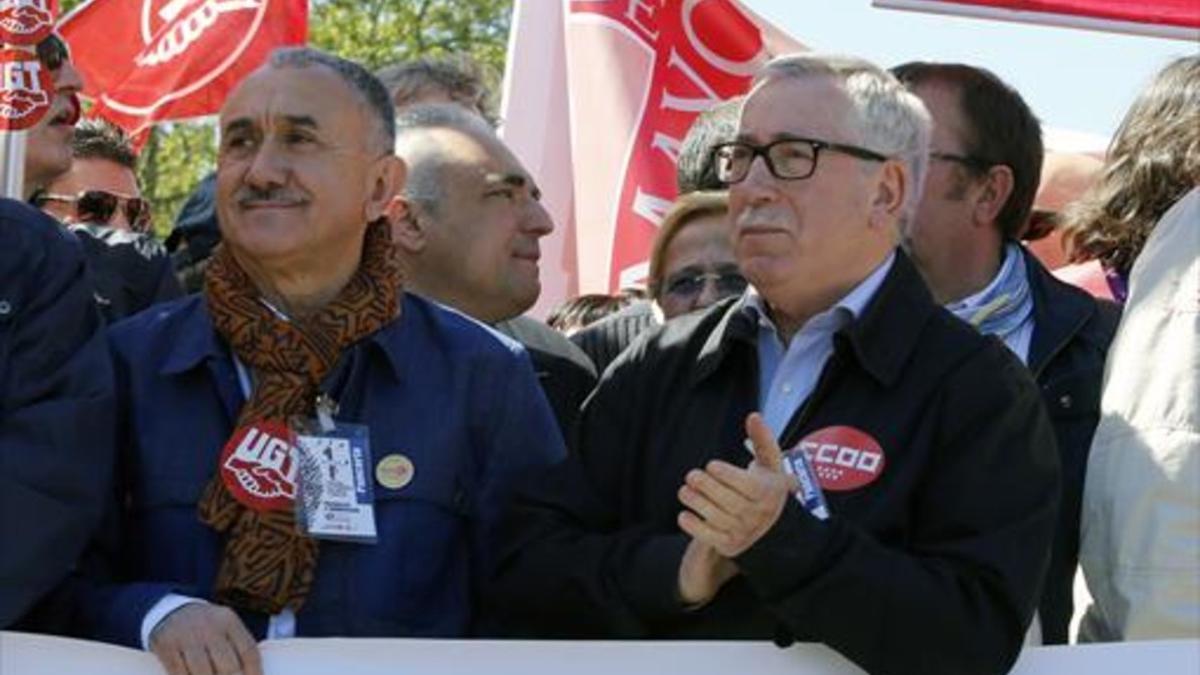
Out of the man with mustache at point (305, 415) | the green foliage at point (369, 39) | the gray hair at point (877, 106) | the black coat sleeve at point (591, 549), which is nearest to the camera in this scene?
the black coat sleeve at point (591, 549)

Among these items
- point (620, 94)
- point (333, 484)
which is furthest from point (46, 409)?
point (620, 94)

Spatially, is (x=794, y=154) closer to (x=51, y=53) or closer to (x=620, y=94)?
(x=51, y=53)

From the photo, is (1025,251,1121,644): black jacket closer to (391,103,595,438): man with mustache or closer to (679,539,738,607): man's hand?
(679,539,738,607): man's hand

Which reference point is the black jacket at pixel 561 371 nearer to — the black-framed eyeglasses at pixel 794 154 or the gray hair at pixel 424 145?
the gray hair at pixel 424 145

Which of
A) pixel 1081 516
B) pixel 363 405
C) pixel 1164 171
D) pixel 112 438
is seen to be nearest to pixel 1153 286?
pixel 1081 516

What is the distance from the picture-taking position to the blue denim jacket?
449cm

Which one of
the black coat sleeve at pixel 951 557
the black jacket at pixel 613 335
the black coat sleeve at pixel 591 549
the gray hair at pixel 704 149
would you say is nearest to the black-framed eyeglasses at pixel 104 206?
the black jacket at pixel 613 335

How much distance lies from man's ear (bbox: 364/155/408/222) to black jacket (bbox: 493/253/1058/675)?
0.55m

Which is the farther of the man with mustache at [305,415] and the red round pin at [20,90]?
the red round pin at [20,90]

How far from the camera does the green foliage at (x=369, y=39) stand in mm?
25109

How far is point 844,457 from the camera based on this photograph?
14.0 feet

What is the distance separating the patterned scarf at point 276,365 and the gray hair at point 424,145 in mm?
950

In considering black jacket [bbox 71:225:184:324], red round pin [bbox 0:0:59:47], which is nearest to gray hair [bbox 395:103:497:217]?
black jacket [bbox 71:225:184:324]

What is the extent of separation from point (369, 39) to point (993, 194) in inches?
787
